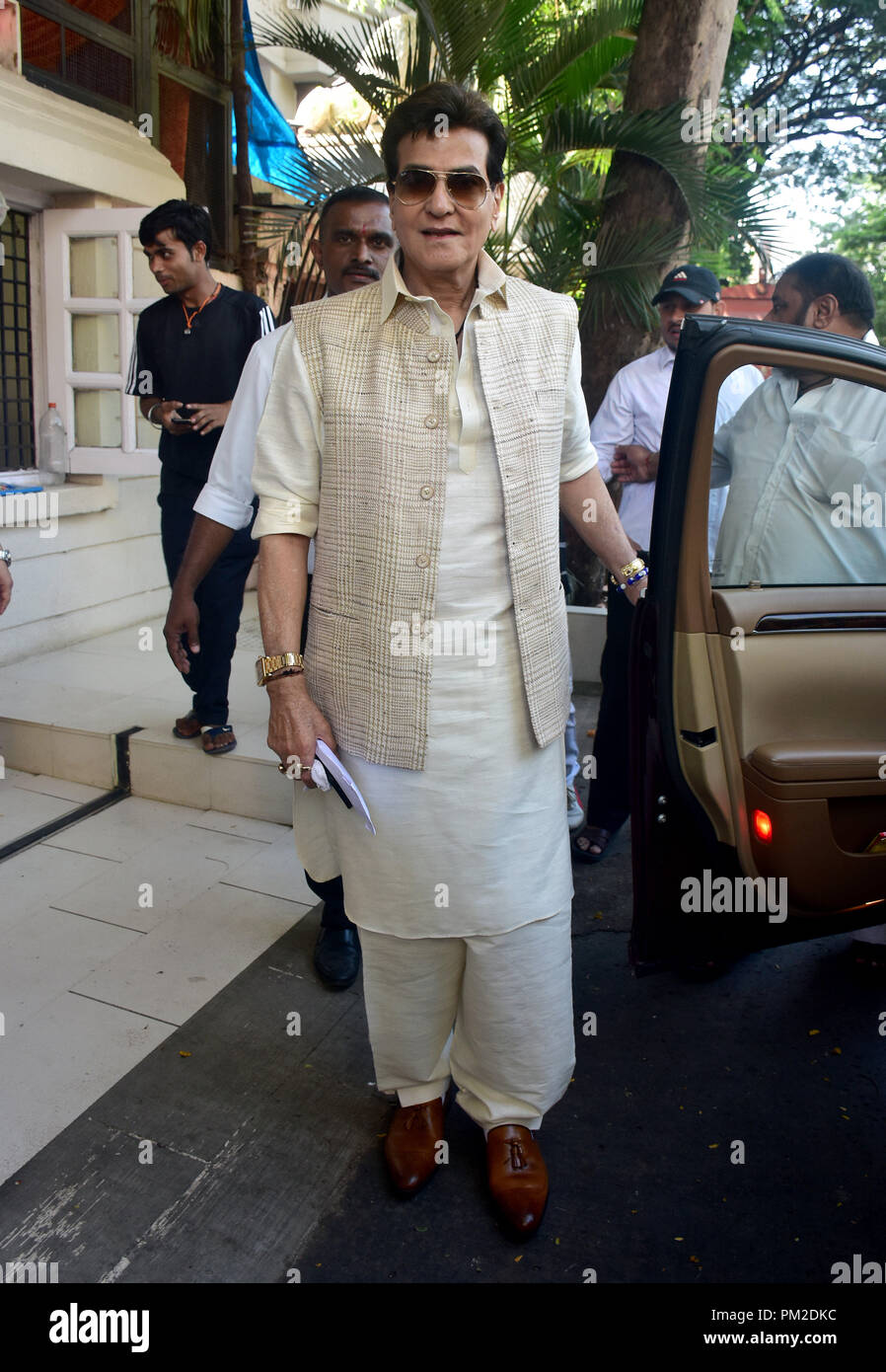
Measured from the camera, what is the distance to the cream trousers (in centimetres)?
223

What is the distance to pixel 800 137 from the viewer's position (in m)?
13.7

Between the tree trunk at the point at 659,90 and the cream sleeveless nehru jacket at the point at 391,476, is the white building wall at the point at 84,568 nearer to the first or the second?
the tree trunk at the point at 659,90

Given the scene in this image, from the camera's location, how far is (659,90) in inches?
229

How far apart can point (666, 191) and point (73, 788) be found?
4.37 m

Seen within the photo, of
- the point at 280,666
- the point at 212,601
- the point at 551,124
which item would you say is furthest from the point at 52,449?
the point at 280,666

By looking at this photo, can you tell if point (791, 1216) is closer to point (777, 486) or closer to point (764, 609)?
point (764, 609)

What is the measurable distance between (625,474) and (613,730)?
38.2 inches

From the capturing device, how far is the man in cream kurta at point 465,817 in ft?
6.77

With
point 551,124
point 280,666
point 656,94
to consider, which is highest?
point 656,94

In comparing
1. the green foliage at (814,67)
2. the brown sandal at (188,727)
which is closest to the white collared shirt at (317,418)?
the brown sandal at (188,727)

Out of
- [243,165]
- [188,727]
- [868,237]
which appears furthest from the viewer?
[868,237]

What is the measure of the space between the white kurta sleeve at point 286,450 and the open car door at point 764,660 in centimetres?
72

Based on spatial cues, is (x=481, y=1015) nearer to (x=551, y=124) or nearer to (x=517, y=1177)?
(x=517, y=1177)

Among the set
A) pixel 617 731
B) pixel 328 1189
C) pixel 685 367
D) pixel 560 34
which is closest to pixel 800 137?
pixel 560 34
